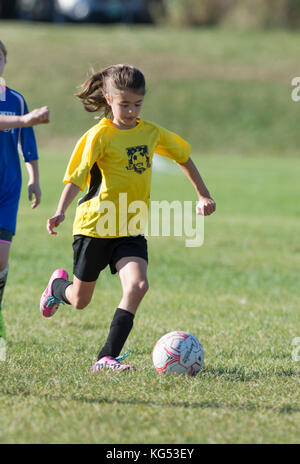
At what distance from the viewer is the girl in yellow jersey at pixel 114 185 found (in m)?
5.09

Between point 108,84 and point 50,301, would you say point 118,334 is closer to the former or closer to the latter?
point 50,301

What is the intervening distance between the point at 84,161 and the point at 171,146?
2.27ft

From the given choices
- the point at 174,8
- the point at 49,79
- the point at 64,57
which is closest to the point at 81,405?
the point at 49,79

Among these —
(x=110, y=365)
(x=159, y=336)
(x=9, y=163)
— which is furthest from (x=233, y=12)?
(x=110, y=365)

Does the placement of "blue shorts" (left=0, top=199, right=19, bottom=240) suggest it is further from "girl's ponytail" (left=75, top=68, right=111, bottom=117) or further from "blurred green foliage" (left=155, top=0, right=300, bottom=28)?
"blurred green foliage" (left=155, top=0, right=300, bottom=28)

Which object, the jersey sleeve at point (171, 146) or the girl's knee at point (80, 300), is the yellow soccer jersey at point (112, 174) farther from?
the girl's knee at point (80, 300)

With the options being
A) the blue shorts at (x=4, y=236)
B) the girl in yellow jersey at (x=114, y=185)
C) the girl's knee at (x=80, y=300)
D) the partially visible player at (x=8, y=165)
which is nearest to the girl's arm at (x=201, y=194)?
the girl in yellow jersey at (x=114, y=185)

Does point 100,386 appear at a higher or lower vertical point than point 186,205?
lower

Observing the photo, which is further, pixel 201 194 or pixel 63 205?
pixel 201 194

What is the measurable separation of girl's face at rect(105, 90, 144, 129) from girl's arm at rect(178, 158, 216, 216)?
0.62 metres

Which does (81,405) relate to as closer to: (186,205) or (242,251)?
(242,251)

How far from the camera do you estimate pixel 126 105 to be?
5.11m
